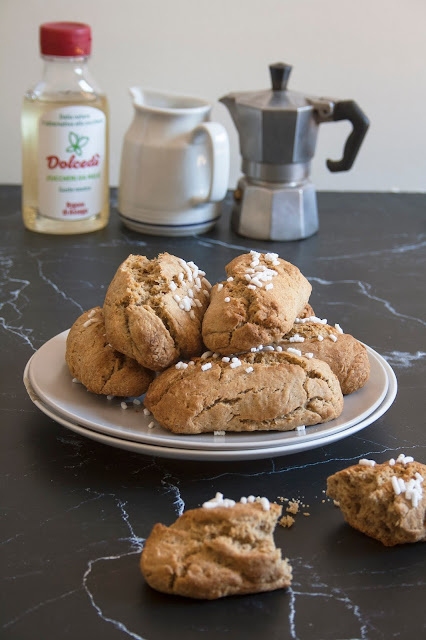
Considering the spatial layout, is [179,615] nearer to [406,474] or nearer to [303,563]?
[303,563]

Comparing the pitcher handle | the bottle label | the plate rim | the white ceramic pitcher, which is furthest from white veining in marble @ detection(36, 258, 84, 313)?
the plate rim

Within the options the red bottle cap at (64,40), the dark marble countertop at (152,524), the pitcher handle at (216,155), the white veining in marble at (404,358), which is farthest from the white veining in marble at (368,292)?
the red bottle cap at (64,40)

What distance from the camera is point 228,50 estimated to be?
73.5 inches

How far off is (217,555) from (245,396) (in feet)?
0.65

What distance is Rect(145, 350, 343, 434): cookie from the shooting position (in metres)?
0.84

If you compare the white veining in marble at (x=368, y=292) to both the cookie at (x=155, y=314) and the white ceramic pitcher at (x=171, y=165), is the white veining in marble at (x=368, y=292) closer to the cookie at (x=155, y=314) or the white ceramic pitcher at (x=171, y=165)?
the white ceramic pitcher at (x=171, y=165)

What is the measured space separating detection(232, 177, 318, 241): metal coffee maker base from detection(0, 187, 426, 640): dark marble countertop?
356 millimetres

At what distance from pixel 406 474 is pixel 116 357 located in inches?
13.5

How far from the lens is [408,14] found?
1872mm

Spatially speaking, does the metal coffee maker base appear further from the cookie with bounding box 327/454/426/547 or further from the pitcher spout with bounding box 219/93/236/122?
the cookie with bounding box 327/454/426/547

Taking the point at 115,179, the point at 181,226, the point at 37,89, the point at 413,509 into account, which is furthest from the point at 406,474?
the point at 115,179

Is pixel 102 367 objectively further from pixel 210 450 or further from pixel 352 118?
pixel 352 118

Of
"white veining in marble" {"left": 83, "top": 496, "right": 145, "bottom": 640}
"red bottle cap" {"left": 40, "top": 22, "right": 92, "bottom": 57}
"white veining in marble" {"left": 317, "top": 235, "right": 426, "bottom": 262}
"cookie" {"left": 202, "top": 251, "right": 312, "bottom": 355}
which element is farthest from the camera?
"white veining in marble" {"left": 317, "top": 235, "right": 426, "bottom": 262}

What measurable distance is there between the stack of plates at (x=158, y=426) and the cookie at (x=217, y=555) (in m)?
0.10
